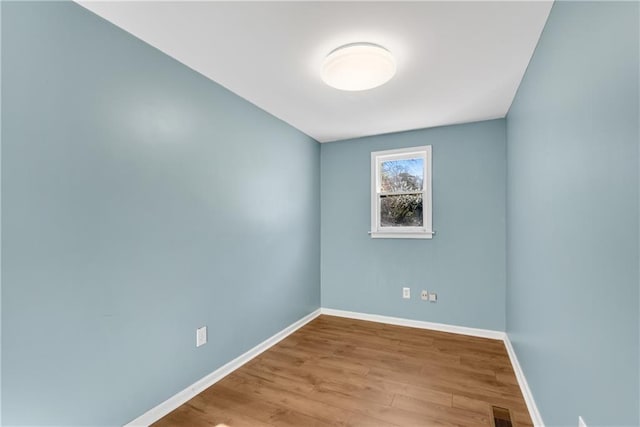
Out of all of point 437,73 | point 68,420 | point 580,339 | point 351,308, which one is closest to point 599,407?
point 580,339

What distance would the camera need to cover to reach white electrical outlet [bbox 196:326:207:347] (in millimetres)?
2154

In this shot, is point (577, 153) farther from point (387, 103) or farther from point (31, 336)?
point (31, 336)

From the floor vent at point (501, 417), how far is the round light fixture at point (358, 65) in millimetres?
2367

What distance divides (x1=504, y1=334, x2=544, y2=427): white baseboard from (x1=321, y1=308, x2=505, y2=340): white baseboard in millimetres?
372

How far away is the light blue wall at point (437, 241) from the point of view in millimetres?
3148

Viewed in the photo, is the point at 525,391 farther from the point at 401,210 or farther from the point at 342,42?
the point at 342,42

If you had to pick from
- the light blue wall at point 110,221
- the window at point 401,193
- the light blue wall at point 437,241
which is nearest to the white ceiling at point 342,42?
the light blue wall at point 110,221

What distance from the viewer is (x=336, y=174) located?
3.98 m

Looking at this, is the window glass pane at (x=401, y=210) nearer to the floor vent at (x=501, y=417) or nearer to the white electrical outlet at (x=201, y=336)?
the floor vent at (x=501, y=417)

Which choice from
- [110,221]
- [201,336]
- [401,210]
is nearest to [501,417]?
[201,336]

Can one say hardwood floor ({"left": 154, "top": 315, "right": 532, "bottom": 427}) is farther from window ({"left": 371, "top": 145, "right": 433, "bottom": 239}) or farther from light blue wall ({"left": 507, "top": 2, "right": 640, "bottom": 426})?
window ({"left": 371, "top": 145, "right": 433, "bottom": 239})

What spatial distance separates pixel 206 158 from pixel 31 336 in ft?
4.75

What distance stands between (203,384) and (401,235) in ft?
8.43

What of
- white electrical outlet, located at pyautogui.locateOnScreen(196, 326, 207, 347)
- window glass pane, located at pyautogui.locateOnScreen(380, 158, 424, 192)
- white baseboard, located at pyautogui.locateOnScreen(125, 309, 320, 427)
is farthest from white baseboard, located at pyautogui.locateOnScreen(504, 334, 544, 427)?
white electrical outlet, located at pyautogui.locateOnScreen(196, 326, 207, 347)
